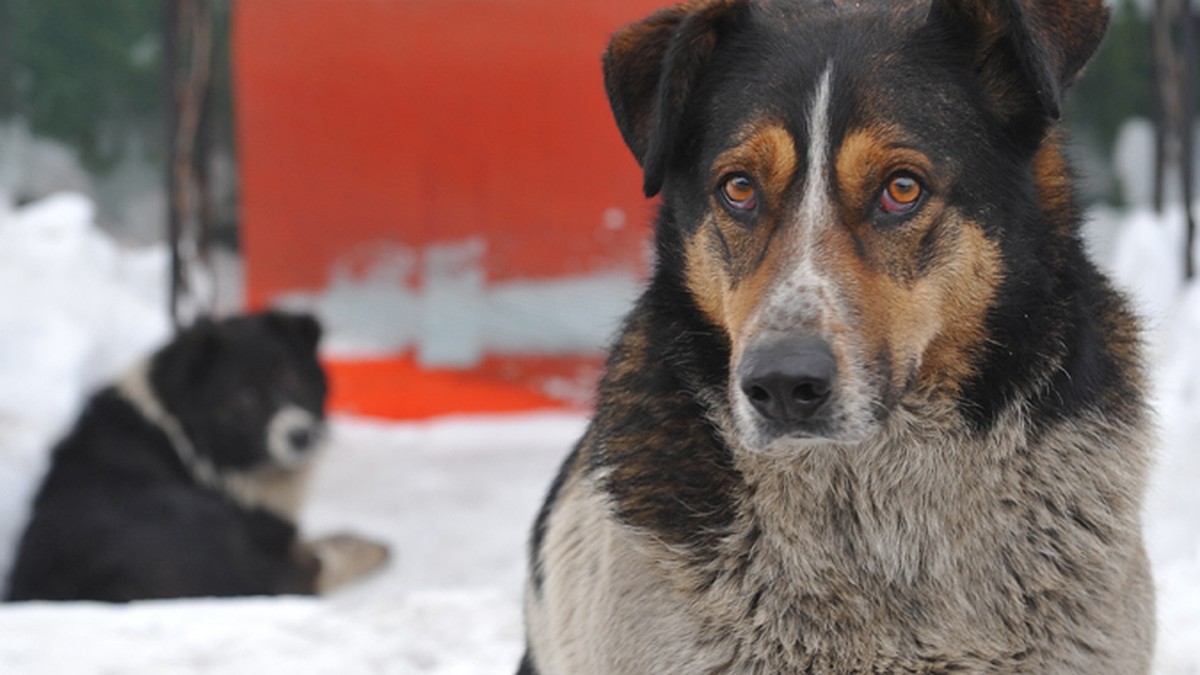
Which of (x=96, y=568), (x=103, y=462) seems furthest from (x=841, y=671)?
(x=103, y=462)

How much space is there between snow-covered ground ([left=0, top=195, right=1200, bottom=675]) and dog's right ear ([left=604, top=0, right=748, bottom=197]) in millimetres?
931

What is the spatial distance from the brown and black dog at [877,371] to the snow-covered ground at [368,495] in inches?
17.5

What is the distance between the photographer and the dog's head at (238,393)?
6730mm

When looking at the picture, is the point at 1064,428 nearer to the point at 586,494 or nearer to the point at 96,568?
the point at 586,494

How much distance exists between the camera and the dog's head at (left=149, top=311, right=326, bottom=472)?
6.73m

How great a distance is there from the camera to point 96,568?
18.6 ft

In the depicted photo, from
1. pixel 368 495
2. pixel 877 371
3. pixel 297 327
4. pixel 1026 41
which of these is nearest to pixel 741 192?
pixel 877 371

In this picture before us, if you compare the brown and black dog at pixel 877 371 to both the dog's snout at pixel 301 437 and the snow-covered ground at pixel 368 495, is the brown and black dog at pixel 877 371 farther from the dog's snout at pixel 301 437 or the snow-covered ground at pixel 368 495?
the dog's snout at pixel 301 437

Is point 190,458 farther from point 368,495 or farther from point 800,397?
point 800,397

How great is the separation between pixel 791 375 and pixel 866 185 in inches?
16.5

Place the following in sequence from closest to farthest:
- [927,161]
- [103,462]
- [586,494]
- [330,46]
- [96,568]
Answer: [927,161], [586,494], [96,568], [103,462], [330,46]

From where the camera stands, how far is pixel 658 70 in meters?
2.63

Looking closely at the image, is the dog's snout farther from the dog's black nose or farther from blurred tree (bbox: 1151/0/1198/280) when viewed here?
the dog's black nose

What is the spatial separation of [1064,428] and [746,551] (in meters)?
0.66
